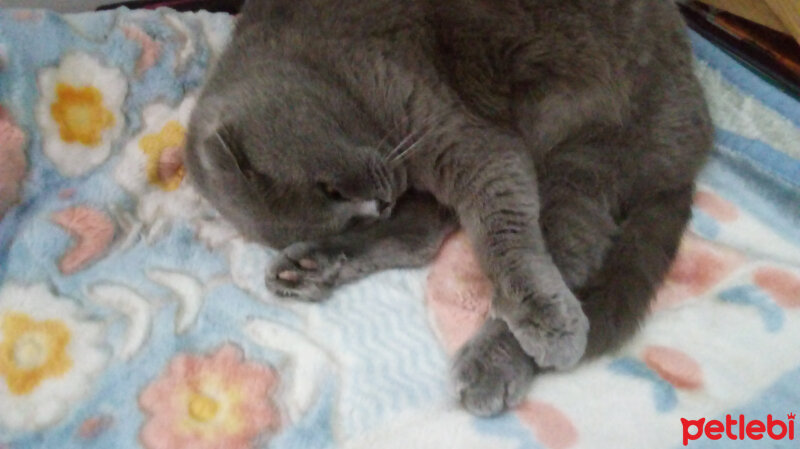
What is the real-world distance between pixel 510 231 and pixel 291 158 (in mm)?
368

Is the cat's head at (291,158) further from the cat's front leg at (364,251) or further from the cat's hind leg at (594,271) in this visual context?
the cat's hind leg at (594,271)

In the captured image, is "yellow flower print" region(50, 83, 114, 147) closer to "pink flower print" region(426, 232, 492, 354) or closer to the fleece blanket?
the fleece blanket

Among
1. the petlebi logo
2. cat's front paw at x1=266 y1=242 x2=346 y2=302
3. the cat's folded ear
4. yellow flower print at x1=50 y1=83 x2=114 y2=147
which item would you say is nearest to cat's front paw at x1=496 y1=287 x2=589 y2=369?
the petlebi logo

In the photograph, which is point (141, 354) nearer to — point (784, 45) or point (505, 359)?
point (505, 359)

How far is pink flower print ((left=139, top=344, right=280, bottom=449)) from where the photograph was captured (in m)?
0.92

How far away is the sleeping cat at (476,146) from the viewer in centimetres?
106

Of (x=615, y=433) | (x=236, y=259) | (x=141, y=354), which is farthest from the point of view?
(x=236, y=259)

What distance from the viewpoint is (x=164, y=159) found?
1.33 metres

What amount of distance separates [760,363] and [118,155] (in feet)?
3.87

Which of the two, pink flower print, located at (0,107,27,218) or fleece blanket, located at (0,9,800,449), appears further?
pink flower print, located at (0,107,27,218)

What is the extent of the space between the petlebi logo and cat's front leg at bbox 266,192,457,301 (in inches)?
19.6

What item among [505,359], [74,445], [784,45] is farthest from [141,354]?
[784,45]

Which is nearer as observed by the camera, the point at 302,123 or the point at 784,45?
the point at 302,123

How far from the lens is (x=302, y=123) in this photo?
1.07m
